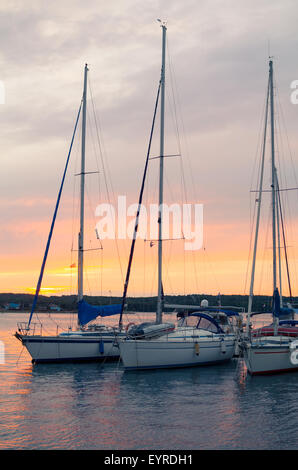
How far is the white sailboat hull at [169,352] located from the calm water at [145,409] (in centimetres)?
55

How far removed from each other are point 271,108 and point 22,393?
76.1 ft

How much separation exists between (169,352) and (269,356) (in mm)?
5562

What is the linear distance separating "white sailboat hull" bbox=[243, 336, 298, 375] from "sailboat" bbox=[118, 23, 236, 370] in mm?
3498

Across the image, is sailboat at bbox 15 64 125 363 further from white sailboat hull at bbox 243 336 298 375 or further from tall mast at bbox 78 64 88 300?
white sailboat hull at bbox 243 336 298 375

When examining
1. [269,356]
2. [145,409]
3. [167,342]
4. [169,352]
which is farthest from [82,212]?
[145,409]

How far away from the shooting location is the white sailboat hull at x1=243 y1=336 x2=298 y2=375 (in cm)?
2731

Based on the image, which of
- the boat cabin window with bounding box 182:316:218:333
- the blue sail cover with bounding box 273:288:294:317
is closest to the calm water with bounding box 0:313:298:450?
the boat cabin window with bounding box 182:316:218:333

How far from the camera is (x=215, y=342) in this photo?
31312mm

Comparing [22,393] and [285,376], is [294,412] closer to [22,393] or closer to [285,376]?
[285,376]

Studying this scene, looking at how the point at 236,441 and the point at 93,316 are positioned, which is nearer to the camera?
the point at 236,441

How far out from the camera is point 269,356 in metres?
27.5

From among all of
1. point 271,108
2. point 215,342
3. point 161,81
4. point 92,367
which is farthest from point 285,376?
point 161,81

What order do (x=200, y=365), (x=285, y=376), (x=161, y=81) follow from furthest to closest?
(x=161, y=81)
(x=200, y=365)
(x=285, y=376)

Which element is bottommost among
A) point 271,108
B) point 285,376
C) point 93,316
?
point 285,376
